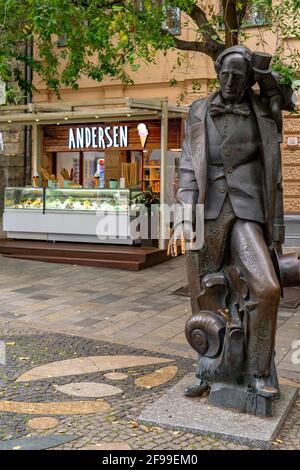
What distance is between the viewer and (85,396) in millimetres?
4375

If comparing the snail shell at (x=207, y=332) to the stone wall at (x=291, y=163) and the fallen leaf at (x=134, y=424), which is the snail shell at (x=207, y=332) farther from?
the stone wall at (x=291, y=163)

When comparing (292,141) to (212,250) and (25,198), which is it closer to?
(25,198)

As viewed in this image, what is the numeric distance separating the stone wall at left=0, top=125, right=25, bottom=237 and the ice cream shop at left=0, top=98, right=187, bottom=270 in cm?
309

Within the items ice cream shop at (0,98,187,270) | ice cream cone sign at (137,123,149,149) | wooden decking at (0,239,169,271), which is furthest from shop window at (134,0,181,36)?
wooden decking at (0,239,169,271)

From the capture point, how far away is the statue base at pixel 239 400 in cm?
379

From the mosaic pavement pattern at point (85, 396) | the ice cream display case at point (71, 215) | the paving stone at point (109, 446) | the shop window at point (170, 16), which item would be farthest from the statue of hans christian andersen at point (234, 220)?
the ice cream display case at point (71, 215)

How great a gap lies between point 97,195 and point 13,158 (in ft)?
20.8

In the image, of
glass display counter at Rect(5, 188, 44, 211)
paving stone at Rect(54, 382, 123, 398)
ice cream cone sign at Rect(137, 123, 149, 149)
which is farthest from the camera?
ice cream cone sign at Rect(137, 123, 149, 149)

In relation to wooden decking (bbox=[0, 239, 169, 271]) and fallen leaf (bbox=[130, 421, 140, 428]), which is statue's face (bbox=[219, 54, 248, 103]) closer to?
fallen leaf (bbox=[130, 421, 140, 428])

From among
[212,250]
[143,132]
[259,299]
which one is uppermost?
[143,132]

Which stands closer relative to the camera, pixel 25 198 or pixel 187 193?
pixel 187 193

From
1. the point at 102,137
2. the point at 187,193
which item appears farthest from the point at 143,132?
the point at 187,193

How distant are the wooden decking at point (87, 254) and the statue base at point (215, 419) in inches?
258

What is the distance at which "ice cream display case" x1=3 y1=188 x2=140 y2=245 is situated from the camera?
37.4ft
